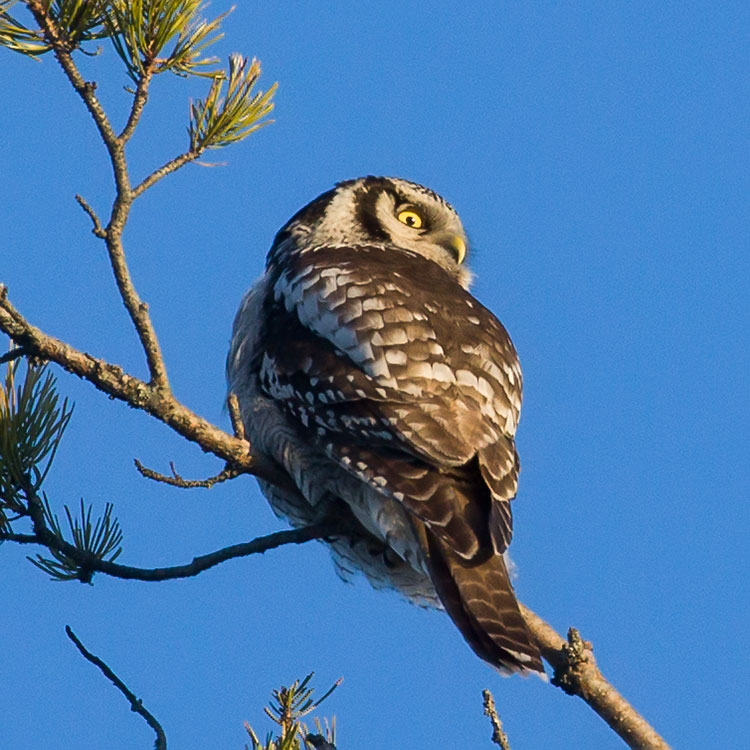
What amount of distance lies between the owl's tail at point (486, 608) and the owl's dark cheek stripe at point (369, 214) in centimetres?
180

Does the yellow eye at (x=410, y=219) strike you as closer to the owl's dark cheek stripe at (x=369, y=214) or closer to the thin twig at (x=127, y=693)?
the owl's dark cheek stripe at (x=369, y=214)

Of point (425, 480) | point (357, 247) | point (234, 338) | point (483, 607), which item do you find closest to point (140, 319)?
point (425, 480)

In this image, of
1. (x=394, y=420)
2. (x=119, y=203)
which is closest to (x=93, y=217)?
(x=119, y=203)

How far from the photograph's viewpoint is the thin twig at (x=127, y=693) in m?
2.13

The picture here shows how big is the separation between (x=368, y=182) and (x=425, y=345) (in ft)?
5.20

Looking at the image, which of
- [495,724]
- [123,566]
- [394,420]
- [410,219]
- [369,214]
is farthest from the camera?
[410,219]

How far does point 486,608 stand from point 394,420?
1.85 ft

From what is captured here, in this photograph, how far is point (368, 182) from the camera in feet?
15.4

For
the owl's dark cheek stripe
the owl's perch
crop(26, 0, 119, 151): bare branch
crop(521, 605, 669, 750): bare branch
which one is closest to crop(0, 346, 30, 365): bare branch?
the owl's perch

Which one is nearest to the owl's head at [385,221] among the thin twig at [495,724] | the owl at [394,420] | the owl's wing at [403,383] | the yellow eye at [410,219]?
the yellow eye at [410,219]

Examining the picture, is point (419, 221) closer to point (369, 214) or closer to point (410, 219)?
point (410, 219)

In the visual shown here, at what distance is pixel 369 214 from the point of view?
455 centimetres

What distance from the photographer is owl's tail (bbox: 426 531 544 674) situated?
268 centimetres

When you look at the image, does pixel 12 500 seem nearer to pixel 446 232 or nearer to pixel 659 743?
pixel 659 743
